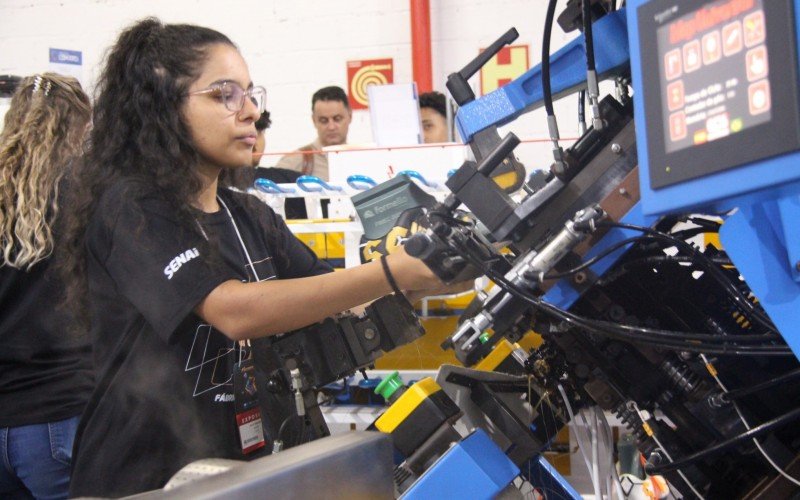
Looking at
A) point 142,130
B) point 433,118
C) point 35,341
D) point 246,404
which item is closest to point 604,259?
point 246,404

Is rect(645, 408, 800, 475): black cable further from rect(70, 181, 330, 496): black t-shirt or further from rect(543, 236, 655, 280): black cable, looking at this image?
rect(70, 181, 330, 496): black t-shirt

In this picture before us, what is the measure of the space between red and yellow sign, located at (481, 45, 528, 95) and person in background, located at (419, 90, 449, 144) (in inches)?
39.1

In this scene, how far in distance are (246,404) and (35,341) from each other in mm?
760

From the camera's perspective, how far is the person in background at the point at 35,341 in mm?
2133

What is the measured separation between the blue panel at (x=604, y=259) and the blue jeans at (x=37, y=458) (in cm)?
135

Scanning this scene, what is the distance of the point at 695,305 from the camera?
61.7 inches

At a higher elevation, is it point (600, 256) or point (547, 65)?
point (547, 65)

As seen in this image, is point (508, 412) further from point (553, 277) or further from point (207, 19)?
point (207, 19)

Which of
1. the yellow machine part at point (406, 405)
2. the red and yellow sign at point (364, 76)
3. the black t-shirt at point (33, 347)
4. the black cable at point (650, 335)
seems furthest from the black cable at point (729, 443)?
the red and yellow sign at point (364, 76)

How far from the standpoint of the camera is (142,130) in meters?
1.74

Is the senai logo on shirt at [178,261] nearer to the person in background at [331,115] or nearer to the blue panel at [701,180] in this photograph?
the blue panel at [701,180]

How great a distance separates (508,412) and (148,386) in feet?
2.20

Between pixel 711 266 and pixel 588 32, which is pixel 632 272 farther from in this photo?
pixel 588 32

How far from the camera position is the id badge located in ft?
5.61
